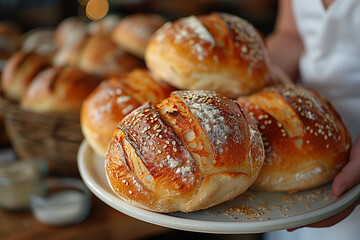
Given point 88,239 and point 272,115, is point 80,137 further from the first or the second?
point 272,115

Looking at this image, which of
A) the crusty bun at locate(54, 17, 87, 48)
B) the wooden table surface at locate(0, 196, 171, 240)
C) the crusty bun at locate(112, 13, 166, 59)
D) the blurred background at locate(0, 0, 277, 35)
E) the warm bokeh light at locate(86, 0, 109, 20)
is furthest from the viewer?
the warm bokeh light at locate(86, 0, 109, 20)

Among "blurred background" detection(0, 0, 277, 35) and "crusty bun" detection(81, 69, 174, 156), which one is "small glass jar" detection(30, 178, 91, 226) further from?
"blurred background" detection(0, 0, 277, 35)

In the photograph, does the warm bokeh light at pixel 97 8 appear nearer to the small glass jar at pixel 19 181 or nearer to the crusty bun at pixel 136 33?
the crusty bun at pixel 136 33

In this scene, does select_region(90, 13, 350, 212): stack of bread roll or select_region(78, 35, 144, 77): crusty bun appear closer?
select_region(90, 13, 350, 212): stack of bread roll

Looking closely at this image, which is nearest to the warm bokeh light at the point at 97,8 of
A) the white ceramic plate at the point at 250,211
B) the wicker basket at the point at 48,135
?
the wicker basket at the point at 48,135

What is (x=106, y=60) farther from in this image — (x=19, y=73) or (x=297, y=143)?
(x=297, y=143)

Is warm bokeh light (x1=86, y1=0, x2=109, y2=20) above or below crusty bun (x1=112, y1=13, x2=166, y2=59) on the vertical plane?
below

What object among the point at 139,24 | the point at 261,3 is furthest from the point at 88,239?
the point at 261,3

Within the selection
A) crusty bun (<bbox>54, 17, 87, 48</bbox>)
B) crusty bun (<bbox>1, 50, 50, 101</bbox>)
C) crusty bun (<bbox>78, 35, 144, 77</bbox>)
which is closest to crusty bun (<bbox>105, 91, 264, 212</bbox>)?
crusty bun (<bbox>78, 35, 144, 77</bbox>)
